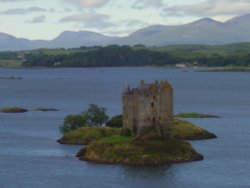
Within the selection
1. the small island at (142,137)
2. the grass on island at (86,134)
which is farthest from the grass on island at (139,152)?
the grass on island at (86,134)

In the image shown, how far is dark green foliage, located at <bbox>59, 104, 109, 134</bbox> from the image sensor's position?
12638 centimetres

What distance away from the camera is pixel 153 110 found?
10556 centimetres

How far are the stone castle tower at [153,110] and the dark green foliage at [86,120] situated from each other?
22077 mm

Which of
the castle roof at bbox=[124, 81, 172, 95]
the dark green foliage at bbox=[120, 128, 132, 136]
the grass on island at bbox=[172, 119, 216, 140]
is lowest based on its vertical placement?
the grass on island at bbox=[172, 119, 216, 140]

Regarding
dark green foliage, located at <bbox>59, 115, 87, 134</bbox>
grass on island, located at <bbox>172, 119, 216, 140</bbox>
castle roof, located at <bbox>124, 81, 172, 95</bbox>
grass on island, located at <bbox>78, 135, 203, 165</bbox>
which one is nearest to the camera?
grass on island, located at <bbox>78, 135, 203, 165</bbox>

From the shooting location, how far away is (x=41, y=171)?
95.0 m

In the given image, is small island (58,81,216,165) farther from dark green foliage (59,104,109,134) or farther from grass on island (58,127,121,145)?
dark green foliage (59,104,109,134)

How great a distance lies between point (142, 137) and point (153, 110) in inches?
196

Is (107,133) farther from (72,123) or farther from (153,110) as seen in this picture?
(72,123)

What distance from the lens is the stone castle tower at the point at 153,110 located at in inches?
4139

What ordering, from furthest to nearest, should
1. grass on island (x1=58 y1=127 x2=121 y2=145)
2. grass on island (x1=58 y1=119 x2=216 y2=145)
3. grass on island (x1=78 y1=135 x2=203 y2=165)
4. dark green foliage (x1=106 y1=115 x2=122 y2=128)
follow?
dark green foliage (x1=106 y1=115 x2=122 y2=128)
grass on island (x1=58 y1=119 x2=216 y2=145)
grass on island (x1=58 y1=127 x2=121 y2=145)
grass on island (x1=78 y1=135 x2=203 y2=165)

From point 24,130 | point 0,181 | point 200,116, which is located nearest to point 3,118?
point 24,130

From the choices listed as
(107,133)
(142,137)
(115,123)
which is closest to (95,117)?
(115,123)

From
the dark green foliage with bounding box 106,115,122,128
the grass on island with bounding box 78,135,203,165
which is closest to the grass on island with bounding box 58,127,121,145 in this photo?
the dark green foliage with bounding box 106,115,122,128
